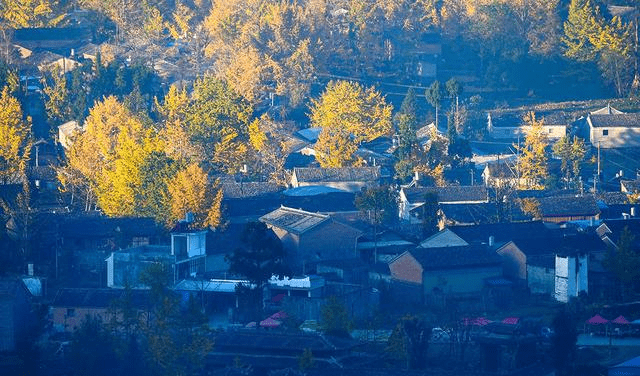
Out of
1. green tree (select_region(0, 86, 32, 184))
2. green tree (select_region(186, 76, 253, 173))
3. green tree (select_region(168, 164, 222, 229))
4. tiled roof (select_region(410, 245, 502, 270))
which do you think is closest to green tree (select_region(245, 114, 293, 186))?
green tree (select_region(186, 76, 253, 173))

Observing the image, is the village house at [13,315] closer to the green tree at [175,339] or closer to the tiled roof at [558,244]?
the green tree at [175,339]

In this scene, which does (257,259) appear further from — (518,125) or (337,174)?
(518,125)

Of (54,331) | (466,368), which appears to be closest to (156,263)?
(54,331)

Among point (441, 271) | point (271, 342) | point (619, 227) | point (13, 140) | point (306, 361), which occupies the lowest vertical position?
point (306, 361)

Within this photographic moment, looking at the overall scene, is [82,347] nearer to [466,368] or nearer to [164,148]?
[466,368]

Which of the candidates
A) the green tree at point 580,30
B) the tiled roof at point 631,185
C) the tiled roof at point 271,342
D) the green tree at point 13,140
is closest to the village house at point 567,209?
the tiled roof at point 631,185

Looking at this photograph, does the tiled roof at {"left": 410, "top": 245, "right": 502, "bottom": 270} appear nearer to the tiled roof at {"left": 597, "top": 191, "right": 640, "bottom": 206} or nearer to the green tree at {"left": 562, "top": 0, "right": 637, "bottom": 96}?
the tiled roof at {"left": 597, "top": 191, "right": 640, "bottom": 206}

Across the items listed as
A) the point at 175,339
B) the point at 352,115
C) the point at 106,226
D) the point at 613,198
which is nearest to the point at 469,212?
the point at 613,198
